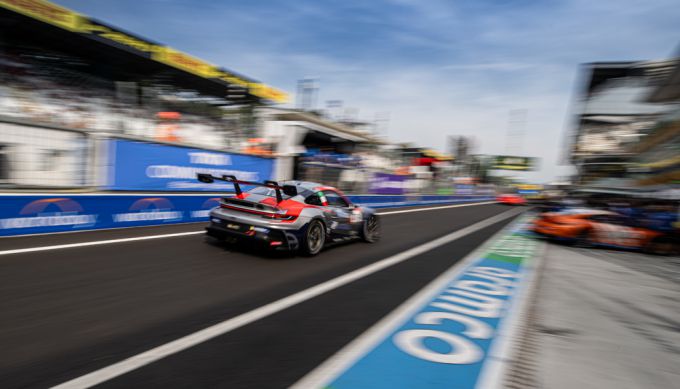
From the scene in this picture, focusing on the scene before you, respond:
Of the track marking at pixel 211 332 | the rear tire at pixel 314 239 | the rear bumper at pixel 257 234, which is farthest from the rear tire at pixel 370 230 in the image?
the rear bumper at pixel 257 234

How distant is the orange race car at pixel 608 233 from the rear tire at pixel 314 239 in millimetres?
7161

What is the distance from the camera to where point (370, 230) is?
8.58 meters

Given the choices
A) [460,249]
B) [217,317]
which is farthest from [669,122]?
[217,317]

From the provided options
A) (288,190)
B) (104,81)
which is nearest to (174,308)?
(288,190)

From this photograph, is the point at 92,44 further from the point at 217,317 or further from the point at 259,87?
the point at 217,317

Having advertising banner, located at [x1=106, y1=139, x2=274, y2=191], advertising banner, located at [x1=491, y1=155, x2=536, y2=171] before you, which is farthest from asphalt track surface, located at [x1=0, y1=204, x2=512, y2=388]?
advertising banner, located at [x1=491, y1=155, x2=536, y2=171]

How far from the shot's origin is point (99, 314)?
3.46 m

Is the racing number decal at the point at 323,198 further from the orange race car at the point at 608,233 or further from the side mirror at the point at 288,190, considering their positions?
the orange race car at the point at 608,233

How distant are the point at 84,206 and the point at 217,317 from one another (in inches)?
201

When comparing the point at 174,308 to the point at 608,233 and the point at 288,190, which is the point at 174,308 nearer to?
the point at 288,190

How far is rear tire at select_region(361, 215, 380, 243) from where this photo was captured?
27.5ft

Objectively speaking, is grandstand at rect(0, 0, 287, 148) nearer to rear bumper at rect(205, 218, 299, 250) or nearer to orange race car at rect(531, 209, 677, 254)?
rear bumper at rect(205, 218, 299, 250)

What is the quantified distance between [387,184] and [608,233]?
1365 cm

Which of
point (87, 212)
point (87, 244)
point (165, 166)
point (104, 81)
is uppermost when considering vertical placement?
point (104, 81)
